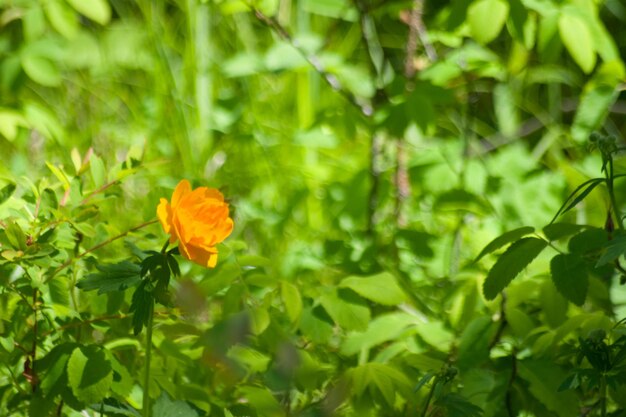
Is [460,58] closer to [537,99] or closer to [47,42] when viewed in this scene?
[47,42]

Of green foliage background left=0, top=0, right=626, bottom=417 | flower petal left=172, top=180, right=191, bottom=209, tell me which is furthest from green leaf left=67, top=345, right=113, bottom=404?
flower petal left=172, top=180, right=191, bottom=209

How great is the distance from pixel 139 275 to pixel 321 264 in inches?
42.5

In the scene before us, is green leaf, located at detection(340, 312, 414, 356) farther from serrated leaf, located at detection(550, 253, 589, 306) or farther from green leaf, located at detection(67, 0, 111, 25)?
green leaf, located at detection(67, 0, 111, 25)

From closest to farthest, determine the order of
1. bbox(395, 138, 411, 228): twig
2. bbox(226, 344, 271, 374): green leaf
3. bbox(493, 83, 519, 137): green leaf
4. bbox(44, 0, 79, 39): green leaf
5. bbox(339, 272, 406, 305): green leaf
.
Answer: bbox(226, 344, 271, 374): green leaf
bbox(339, 272, 406, 305): green leaf
bbox(44, 0, 79, 39): green leaf
bbox(395, 138, 411, 228): twig
bbox(493, 83, 519, 137): green leaf

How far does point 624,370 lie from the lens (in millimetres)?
1241

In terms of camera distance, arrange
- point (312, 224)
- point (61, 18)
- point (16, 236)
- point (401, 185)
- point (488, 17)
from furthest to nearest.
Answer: point (312, 224), point (401, 185), point (61, 18), point (488, 17), point (16, 236)

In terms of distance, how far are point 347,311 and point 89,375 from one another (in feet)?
1.37

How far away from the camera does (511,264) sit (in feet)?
4.41

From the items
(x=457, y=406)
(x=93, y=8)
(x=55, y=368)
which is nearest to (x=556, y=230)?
(x=457, y=406)

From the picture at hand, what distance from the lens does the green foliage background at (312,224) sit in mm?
1328

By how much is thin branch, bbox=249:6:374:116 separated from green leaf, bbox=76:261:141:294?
0.98 m

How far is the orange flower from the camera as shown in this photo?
3.83 ft

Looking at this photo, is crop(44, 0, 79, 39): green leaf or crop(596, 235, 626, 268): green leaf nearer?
crop(596, 235, 626, 268): green leaf

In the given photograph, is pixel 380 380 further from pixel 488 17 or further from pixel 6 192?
pixel 488 17
